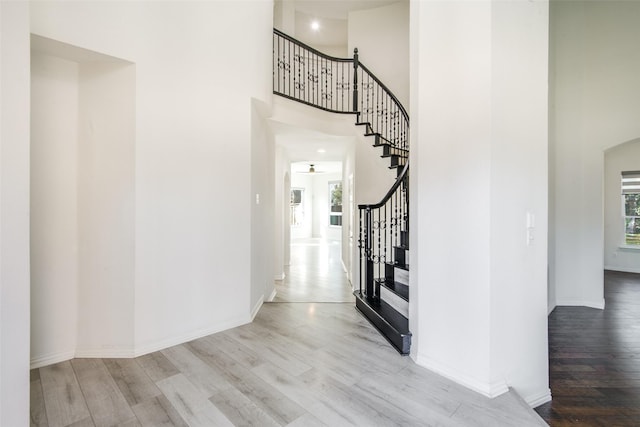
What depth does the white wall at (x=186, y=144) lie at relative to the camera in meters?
2.33

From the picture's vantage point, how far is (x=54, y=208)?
2.28m

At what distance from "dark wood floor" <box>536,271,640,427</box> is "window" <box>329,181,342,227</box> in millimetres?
8295

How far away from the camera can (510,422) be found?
5.21 feet

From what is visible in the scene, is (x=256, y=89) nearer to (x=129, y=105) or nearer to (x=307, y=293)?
(x=129, y=105)

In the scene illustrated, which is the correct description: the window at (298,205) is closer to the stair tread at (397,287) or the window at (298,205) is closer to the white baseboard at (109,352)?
the stair tread at (397,287)

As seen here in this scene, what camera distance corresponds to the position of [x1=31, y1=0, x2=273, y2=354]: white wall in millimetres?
2326

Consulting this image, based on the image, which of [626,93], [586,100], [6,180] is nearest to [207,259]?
[6,180]

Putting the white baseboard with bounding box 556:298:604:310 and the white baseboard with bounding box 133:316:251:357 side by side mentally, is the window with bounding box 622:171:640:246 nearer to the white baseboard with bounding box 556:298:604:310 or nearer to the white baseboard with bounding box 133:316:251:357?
the white baseboard with bounding box 556:298:604:310

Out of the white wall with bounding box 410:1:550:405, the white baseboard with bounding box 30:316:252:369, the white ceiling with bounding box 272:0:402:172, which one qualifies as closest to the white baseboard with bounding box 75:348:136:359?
the white baseboard with bounding box 30:316:252:369

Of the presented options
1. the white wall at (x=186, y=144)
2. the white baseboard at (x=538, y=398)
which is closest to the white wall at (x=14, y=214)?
the white wall at (x=186, y=144)

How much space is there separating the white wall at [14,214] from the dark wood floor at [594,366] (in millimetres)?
3140

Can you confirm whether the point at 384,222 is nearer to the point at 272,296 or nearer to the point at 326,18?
the point at 272,296

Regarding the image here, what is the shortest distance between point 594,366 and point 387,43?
18.5ft

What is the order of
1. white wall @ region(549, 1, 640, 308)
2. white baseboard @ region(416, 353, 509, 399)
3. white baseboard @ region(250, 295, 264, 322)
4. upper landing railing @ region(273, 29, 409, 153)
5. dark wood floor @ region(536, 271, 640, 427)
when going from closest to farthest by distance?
1. white baseboard @ region(416, 353, 509, 399)
2. dark wood floor @ region(536, 271, 640, 427)
3. white baseboard @ region(250, 295, 264, 322)
4. white wall @ region(549, 1, 640, 308)
5. upper landing railing @ region(273, 29, 409, 153)
